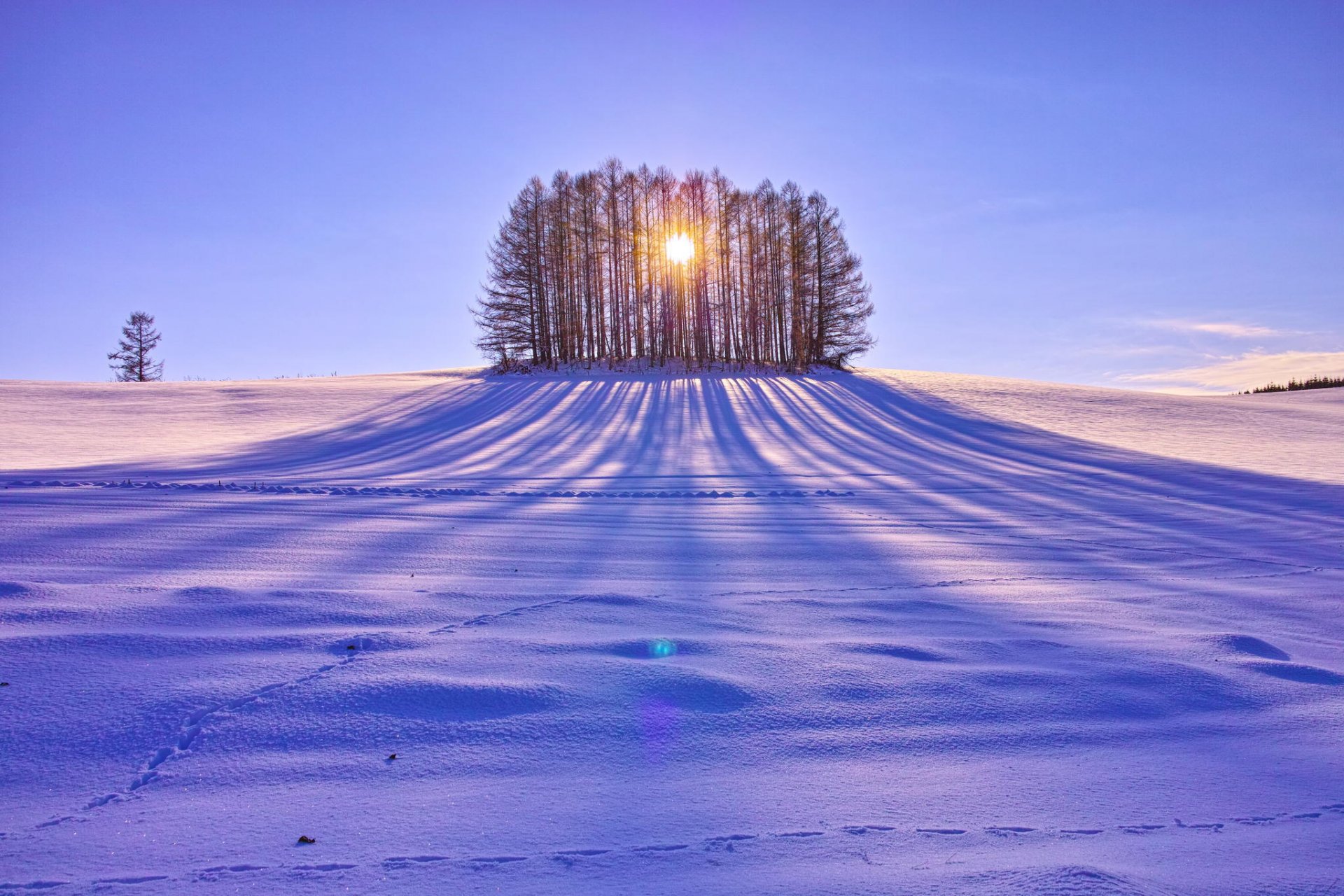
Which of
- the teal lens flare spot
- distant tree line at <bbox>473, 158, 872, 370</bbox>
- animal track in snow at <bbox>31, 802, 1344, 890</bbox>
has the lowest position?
animal track in snow at <bbox>31, 802, 1344, 890</bbox>

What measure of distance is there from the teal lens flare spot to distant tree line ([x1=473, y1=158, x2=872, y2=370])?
27.4 metres

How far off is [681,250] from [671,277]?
121 centimetres

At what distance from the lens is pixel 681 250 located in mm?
31281

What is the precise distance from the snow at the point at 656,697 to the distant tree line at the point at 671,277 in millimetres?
23929

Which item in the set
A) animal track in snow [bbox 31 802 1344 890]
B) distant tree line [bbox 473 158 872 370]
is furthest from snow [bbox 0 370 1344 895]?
distant tree line [bbox 473 158 872 370]

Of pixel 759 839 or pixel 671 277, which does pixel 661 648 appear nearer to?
pixel 759 839

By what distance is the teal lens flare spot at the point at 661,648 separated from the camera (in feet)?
10.7

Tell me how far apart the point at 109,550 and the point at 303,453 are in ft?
25.5

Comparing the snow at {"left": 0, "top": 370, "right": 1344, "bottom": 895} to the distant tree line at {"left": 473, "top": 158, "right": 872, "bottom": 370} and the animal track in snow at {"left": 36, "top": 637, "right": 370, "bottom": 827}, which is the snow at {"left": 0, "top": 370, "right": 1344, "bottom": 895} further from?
the distant tree line at {"left": 473, "top": 158, "right": 872, "bottom": 370}

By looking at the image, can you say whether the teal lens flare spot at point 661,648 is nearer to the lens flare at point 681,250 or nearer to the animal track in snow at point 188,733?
the animal track in snow at point 188,733

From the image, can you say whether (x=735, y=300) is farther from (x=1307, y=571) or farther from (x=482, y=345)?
(x=1307, y=571)

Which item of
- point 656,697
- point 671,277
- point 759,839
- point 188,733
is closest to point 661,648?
point 656,697

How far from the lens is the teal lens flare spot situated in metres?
3.26

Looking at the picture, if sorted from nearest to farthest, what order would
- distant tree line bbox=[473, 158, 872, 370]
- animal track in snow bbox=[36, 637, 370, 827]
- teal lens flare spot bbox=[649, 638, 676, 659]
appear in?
animal track in snow bbox=[36, 637, 370, 827], teal lens flare spot bbox=[649, 638, 676, 659], distant tree line bbox=[473, 158, 872, 370]
